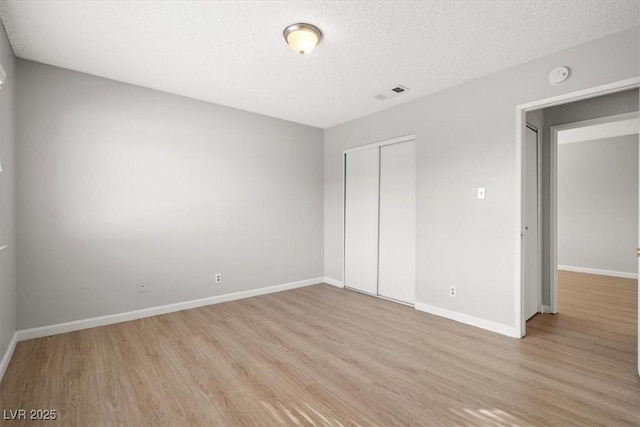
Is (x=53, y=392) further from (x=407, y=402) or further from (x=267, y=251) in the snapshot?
(x=267, y=251)

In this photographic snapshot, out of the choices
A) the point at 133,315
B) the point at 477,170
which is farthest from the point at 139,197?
the point at 477,170

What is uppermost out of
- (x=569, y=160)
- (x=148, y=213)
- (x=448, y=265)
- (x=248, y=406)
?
(x=569, y=160)

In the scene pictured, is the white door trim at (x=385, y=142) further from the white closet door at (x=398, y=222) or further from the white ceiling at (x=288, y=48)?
the white ceiling at (x=288, y=48)

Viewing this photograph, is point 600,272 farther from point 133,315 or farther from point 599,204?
point 133,315

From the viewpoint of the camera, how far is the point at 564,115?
3.54 m

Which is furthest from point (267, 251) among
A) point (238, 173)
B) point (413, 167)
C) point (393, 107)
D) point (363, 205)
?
point (393, 107)

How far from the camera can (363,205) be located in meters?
4.63

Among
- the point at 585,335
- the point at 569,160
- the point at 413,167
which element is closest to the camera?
the point at 585,335

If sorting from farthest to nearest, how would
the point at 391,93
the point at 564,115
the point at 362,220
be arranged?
1. the point at 362,220
2. the point at 391,93
3. the point at 564,115

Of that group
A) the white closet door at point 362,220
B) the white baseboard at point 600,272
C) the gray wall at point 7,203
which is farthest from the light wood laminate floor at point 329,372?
the white baseboard at point 600,272

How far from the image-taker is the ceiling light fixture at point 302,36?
7.63ft

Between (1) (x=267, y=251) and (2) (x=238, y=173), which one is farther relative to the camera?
(1) (x=267, y=251)

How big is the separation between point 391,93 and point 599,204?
5002 mm

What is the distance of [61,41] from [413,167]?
3660 mm
